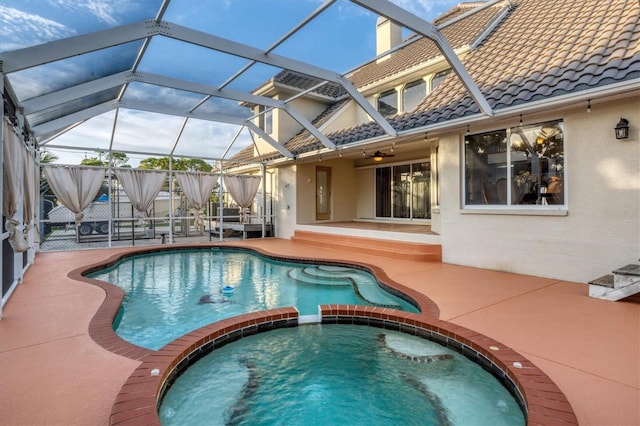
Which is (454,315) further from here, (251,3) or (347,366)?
(251,3)

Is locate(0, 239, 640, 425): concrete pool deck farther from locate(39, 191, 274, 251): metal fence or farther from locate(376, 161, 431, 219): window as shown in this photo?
locate(39, 191, 274, 251): metal fence

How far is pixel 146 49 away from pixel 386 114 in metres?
7.62

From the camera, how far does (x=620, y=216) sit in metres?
→ 5.07

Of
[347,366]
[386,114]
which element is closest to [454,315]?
[347,366]

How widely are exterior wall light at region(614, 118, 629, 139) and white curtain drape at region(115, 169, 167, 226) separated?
11.8 metres

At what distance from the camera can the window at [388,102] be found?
1098 centimetres

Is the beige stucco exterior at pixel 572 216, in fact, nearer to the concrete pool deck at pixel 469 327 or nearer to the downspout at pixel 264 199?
the concrete pool deck at pixel 469 327

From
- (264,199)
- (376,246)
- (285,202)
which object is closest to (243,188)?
(264,199)

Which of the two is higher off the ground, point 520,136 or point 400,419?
point 520,136

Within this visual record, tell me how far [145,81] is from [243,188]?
6386 mm

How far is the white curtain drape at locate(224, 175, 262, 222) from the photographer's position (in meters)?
12.8

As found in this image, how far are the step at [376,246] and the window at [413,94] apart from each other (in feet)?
15.0

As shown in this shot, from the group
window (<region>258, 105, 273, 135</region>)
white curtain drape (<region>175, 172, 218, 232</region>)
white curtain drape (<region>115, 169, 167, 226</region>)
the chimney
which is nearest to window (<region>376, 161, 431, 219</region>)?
the chimney

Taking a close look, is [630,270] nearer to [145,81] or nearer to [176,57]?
[176,57]
